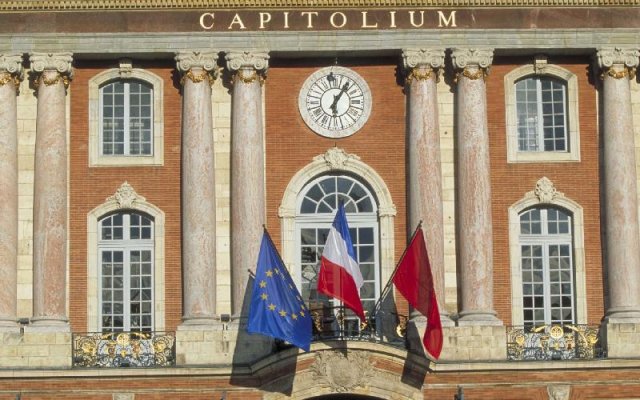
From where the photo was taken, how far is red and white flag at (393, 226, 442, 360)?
162 feet

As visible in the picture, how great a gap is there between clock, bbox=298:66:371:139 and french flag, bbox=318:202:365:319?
2884mm

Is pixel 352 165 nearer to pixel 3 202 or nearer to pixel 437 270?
pixel 437 270

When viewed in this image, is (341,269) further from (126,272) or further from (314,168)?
(126,272)

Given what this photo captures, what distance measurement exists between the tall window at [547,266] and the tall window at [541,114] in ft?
5.54

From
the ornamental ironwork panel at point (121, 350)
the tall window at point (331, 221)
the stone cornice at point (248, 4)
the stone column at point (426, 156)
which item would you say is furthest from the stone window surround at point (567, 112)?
the ornamental ironwork panel at point (121, 350)

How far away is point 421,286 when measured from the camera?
49500mm

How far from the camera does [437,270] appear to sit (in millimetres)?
51438

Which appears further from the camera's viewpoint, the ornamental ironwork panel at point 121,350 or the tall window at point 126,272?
the tall window at point 126,272

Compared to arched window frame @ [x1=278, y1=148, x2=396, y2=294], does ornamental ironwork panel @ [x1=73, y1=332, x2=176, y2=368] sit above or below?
below

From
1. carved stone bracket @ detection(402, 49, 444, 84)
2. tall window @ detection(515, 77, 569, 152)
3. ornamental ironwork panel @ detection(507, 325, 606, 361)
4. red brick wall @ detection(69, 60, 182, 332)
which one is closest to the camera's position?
ornamental ironwork panel @ detection(507, 325, 606, 361)

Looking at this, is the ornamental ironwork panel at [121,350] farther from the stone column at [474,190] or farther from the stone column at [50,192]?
the stone column at [474,190]

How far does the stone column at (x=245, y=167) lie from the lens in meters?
51.4

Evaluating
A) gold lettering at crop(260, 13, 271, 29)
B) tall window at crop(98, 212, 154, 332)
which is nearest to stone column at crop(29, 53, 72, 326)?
tall window at crop(98, 212, 154, 332)

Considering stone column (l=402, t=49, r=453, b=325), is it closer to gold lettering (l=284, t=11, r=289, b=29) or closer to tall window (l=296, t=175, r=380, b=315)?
tall window (l=296, t=175, r=380, b=315)
